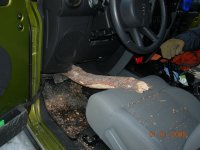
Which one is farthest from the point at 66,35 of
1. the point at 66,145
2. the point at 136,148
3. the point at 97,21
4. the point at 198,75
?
the point at 198,75

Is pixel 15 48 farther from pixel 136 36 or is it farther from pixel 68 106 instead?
pixel 68 106

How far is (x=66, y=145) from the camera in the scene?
1.74 m

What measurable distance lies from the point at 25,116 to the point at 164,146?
2.43 feet

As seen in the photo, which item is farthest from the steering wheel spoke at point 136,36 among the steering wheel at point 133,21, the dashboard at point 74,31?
the dashboard at point 74,31

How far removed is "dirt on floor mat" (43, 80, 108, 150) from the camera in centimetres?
194

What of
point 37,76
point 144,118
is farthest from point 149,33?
point 37,76

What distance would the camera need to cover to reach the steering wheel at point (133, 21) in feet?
5.35

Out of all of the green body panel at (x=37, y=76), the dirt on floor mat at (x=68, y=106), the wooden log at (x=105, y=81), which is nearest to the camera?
the green body panel at (x=37, y=76)

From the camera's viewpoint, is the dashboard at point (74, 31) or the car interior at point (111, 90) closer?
the car interior at point (111, 90)

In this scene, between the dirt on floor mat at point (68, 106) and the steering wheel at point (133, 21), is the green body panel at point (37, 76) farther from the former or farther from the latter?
the steering wheel at point (133, 21)

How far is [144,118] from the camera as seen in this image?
1446 mm

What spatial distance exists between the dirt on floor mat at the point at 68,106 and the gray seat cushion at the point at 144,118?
390 millimetres

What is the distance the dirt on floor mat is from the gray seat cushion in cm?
39
